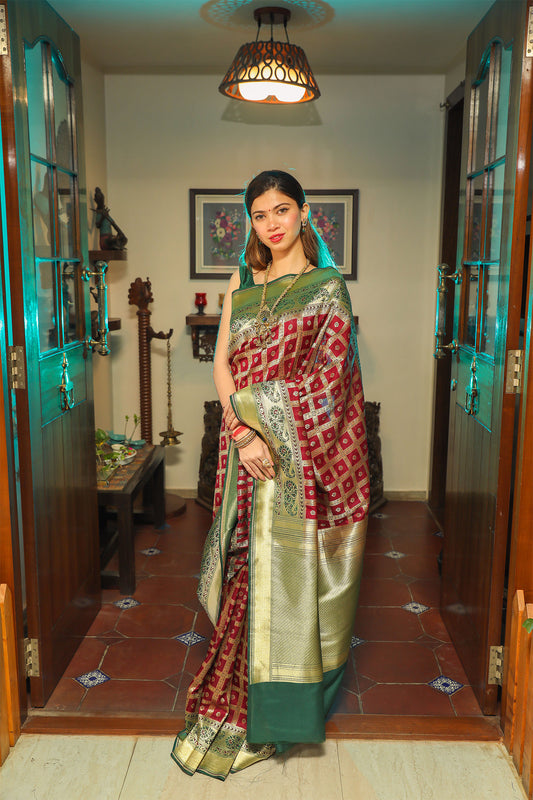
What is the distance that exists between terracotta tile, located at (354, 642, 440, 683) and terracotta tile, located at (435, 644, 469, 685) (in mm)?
26

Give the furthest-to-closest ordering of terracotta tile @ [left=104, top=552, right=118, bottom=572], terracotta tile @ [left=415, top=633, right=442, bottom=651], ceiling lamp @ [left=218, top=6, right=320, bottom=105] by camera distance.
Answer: terracotta tile @ [left=104, top=552, right=118, bottom=572]
ceiling lamp @ [left=218, top=6, right=320, bottom=105]
terracotta tile @ [left=415, top=633, right=442, bottom=651]

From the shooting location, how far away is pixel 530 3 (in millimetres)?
1988

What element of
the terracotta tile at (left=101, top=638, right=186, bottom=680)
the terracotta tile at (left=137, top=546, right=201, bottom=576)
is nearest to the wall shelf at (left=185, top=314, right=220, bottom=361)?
the terracotta tile at (left=137, top=546, right=201, bottom=576)

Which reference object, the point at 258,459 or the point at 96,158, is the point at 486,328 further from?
the point at 96,158

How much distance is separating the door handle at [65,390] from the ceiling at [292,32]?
163 centimetres

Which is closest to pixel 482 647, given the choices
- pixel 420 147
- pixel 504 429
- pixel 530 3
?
pixel 504 429

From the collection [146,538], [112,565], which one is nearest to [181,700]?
[112,565]

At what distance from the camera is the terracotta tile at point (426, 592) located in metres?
3.20

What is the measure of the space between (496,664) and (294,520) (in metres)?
0.83

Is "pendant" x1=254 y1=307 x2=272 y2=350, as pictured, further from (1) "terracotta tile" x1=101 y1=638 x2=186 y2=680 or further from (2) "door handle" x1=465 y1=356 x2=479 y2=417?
(1) "terracotta tile" x1=101 y1=638 x2=186 y2=680

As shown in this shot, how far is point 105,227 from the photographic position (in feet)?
13.1

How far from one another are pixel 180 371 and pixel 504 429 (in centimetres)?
266

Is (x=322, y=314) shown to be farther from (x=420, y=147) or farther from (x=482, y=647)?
(x=420, y=147)

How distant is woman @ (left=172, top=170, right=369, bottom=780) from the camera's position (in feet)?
6.77
